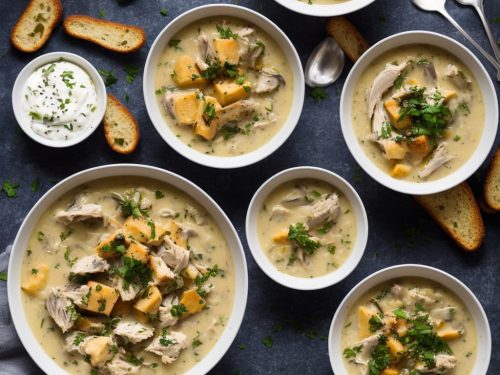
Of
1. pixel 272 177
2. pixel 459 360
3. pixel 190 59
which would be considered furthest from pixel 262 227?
pixel 459 360

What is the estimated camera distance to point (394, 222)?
17.5 ft

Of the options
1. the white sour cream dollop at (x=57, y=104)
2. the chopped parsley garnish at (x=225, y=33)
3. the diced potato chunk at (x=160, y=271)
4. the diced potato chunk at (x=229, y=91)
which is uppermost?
the chopped parsley garnish at (x=225, y=33)

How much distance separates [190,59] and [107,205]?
1.12 meters

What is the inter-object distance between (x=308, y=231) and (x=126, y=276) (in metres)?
1.24

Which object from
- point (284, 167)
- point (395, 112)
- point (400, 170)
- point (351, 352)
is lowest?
point (351, 352)

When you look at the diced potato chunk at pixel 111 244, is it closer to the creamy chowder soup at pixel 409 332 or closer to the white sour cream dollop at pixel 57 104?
the white sour cream dollop at pixel 57 104

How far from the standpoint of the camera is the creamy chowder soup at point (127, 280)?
478 cm

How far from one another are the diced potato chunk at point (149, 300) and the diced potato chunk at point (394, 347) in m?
1.54

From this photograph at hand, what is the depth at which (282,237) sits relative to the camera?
5012 mm

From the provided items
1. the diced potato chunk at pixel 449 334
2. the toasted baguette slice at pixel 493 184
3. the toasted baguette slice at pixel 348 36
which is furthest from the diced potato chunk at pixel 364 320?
the toasted baguette slice at pixel 348 36

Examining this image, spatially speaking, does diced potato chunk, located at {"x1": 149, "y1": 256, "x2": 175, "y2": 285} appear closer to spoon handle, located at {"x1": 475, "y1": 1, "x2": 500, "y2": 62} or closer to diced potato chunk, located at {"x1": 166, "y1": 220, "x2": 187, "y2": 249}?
diced potato chunk, located at {"x1": 166, "y1": 220, "x2": 187, "y2": 249}

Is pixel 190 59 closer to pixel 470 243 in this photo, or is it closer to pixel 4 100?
pixel 4 100

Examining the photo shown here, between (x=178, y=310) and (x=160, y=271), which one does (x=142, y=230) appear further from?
(x=178, y=310)

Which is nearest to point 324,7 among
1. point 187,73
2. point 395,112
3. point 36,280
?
point 395,112
